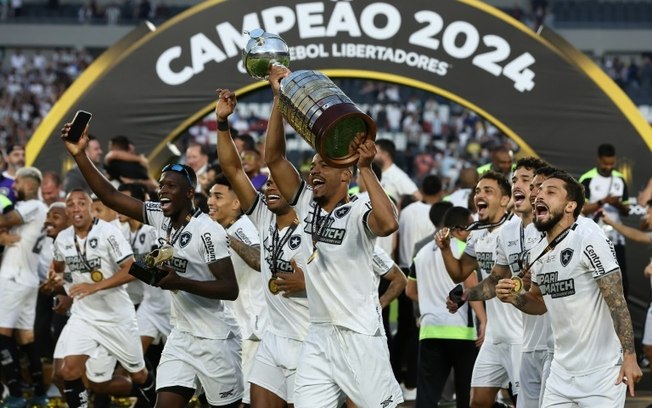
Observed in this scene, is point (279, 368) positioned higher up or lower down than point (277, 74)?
lower down

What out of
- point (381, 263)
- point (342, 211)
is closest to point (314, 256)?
point (342, 211)

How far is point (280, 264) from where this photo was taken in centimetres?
870

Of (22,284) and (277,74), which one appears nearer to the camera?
(277,74)

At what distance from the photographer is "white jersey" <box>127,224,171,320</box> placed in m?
12.4

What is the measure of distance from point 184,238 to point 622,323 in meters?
3.37

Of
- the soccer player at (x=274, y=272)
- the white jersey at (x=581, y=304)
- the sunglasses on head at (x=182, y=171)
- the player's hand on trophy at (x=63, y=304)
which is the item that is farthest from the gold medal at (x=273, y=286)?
the player's hand on trophy at (x=63, y=304)

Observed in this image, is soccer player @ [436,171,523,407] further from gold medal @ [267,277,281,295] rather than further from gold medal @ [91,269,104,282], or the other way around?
gold medal @ [91,269,104,282]

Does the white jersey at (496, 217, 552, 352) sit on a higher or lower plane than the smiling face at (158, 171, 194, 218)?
lower

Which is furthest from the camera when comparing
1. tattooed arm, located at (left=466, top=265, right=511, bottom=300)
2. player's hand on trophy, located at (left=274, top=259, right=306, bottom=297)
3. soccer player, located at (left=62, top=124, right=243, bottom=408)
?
soccer player, located at (left=62, top=124, right=243, bottom=408)

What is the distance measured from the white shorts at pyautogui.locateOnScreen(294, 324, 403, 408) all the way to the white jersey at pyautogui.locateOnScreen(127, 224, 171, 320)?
4.84 m

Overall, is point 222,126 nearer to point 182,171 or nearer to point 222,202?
point 182,171

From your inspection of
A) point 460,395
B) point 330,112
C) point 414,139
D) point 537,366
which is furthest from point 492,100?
point 414,139

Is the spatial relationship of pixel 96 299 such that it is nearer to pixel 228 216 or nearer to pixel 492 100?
pixel 228 216

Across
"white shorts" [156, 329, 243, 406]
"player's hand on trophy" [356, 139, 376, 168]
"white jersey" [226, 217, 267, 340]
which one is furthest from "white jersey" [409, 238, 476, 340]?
"player's hand on trophy" [356, 139, 376, 168]
